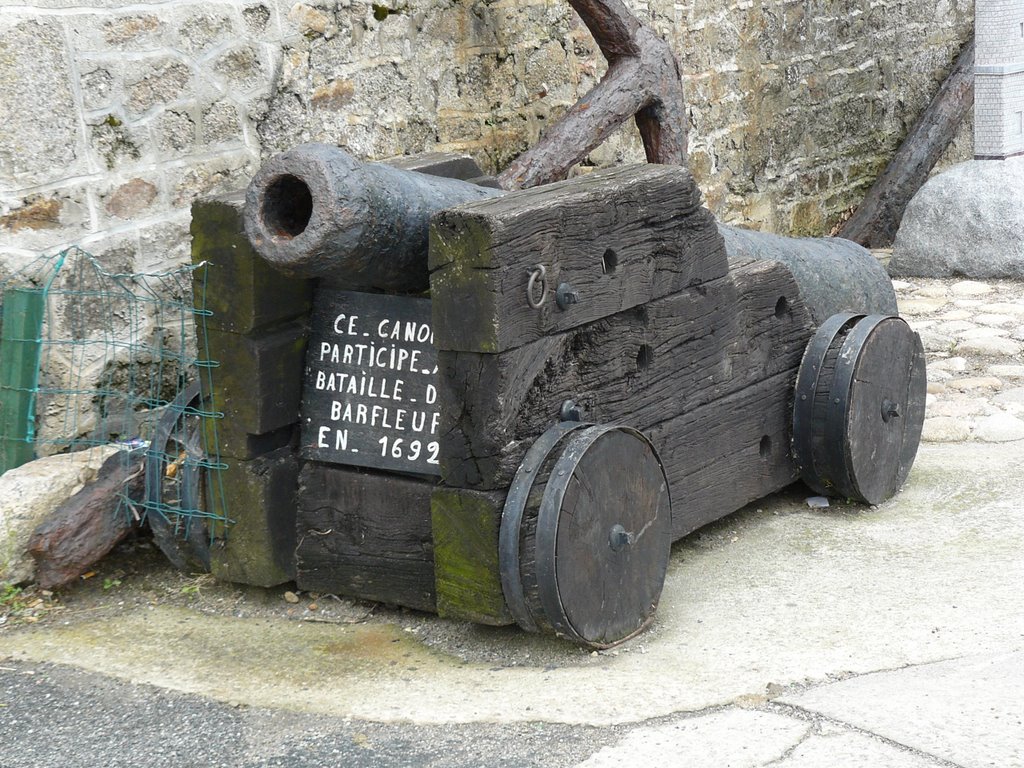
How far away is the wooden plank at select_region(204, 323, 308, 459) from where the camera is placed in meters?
3.33

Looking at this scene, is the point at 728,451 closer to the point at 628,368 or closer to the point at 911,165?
the point at 628,368

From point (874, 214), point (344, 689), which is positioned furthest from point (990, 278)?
point (344, 689)

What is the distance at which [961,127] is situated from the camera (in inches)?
373

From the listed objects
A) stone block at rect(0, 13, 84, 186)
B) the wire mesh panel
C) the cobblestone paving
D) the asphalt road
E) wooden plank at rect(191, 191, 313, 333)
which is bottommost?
the asphalt road

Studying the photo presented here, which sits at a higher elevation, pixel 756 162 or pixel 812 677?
pixel 756 162

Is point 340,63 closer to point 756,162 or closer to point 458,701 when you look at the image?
point 458,701

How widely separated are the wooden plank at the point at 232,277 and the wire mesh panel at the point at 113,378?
0.05 meters

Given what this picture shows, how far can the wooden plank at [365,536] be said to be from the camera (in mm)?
3297

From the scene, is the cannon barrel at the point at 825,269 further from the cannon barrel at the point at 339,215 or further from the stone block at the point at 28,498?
the stone block at the point at 28,498

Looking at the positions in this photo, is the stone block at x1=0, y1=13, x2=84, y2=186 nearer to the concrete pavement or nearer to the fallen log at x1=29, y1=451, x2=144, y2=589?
the fallen log at x1=29, y1=451, x2=144, y2=589

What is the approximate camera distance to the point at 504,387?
3.04 m

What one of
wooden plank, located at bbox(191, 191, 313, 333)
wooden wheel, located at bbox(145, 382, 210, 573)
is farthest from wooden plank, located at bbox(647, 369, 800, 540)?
wooden wheel, located at bbox(145, 382, 210, 573)

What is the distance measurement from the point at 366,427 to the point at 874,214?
5693 mm

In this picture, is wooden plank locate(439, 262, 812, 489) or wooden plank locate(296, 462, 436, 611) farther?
wooden plank locate(296, 462, 436, 611)
